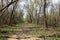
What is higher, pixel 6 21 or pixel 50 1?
pixel 50 1

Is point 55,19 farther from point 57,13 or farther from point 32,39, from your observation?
point 32,39

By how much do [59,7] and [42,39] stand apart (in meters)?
26.0

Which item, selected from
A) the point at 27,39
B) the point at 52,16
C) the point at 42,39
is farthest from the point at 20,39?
the point at 52,16

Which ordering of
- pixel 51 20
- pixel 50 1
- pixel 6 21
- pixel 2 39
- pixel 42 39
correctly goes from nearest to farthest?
pixel 42 39, pixel 2 39, pixel 50 1, pixel 51 20, pixel 6 21

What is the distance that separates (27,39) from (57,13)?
1019 inches

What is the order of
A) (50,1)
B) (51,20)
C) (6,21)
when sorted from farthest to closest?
(6,21) < (51,20) < (50,1)

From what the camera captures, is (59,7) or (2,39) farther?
(59,7)

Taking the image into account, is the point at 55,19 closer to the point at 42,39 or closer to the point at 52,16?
the point at 52,16

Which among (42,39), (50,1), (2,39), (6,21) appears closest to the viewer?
(42,39)

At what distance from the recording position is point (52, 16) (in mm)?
37438

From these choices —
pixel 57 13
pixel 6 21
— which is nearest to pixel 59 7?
pixel 57 13

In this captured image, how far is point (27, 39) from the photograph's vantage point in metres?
13.5

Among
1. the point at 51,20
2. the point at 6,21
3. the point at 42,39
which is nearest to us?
the point at 42,39

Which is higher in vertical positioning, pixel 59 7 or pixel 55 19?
pixel 59 7
